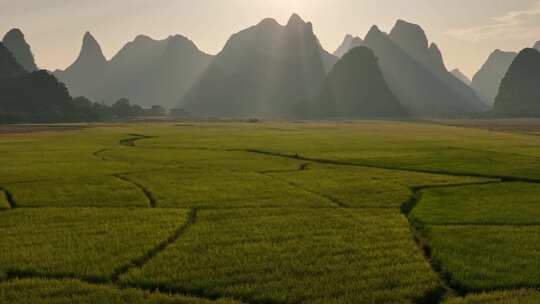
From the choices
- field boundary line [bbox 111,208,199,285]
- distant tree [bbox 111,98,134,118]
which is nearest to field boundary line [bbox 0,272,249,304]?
field boundary line [bbox 111,208,199,285]

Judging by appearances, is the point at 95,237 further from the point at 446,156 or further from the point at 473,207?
the point at 446,156

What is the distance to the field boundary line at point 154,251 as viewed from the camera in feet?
35.9

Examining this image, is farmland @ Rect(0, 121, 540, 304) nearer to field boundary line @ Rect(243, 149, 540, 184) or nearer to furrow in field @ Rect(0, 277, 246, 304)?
furrow in field @ Rect(0, 277, 246, 304)

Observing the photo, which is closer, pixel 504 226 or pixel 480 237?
pixel 480 237

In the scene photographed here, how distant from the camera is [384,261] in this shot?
11555mm

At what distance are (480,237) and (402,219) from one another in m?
2.81

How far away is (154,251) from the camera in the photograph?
→ 12672 mm

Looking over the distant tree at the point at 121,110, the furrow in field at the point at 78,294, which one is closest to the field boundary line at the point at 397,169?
the furrow in field at the point at 78,294

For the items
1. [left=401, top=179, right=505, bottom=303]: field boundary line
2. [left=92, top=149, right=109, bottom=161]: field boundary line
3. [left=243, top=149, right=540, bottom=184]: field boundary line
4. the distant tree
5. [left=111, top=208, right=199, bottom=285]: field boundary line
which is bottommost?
[left=401, top=179, right=505, bottom=303]: field boundary line

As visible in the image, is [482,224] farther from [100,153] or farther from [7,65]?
[7,65]

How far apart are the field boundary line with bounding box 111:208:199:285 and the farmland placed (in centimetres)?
4

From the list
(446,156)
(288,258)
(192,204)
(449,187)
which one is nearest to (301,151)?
(446,156)

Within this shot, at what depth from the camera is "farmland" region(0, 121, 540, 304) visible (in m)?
9.97

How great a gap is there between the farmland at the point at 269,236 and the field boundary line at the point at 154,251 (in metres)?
0.04
